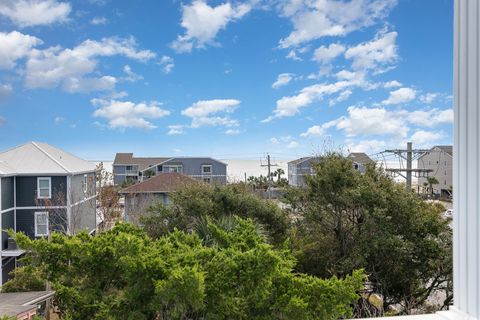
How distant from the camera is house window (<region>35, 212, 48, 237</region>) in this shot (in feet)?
20.2

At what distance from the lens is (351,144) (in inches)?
188

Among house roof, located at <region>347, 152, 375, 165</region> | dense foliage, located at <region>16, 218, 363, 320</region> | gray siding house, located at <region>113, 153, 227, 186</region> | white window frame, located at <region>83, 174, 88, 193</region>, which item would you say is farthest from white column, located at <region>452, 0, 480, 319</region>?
white window frame, located at <region>83, 174, 88, 193</region>

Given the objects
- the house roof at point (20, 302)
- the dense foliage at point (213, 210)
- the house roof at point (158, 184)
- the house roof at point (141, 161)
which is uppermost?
the house roof at point (141, 161)

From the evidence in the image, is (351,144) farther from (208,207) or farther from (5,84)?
(5,84)

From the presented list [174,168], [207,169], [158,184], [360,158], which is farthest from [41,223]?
[360,158]

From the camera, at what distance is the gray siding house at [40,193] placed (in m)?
6.14

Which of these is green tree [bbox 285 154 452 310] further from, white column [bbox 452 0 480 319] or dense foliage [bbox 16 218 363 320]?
white column [bbox 452 0 480 319]

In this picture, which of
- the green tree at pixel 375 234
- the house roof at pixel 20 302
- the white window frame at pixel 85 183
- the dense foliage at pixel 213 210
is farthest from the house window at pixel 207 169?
the house roof at pixel 20 302

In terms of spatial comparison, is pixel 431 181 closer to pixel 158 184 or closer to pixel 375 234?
pixel 375 234

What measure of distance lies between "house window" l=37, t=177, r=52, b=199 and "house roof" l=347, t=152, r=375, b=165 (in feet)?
16.4

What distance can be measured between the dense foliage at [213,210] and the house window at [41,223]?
2.39m

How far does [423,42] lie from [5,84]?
475 centimetres

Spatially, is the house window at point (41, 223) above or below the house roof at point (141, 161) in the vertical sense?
below

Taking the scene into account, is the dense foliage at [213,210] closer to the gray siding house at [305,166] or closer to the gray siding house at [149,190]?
the gray siding house at [305,166]
